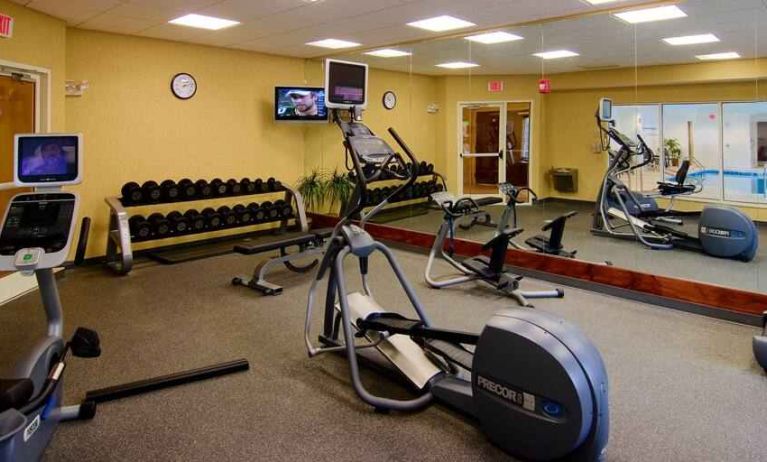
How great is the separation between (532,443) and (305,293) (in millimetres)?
2904

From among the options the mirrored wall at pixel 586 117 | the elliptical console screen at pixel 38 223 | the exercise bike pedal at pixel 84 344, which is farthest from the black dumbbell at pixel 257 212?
the exercise bike pedal at pixel 84 344

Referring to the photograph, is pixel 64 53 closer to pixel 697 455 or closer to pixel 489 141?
pixel 489 141

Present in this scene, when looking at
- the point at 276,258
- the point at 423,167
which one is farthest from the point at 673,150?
the point at 276,258

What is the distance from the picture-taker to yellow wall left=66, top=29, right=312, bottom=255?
567 cm

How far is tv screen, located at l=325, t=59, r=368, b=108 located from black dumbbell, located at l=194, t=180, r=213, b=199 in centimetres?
358

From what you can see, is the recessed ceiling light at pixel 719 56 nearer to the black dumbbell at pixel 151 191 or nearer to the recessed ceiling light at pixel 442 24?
the recessed ceiling light at pixel 442 24

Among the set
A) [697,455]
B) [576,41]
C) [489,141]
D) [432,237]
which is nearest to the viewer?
[697,455]

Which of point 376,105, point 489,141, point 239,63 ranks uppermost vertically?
point 239,63

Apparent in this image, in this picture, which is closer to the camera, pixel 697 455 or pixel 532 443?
pixel 532 443

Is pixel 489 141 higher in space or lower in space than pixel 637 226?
higher

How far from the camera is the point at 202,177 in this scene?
6.71 meters

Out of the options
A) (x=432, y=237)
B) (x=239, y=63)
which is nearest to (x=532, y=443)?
(x=432, y=237)

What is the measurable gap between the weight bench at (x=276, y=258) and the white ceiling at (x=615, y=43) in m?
2.93

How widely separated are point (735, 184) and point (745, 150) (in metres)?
0.30
